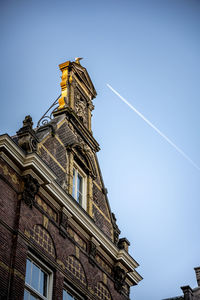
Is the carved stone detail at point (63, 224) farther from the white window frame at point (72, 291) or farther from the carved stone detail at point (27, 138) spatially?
the carved stone detail at point (27, 138)

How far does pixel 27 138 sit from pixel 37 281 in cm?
501

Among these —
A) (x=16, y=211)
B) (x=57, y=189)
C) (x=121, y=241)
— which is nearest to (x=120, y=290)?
(x=121, y=241)

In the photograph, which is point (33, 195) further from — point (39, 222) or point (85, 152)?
point (85, 152)

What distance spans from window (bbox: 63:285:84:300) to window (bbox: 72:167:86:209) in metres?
4.16

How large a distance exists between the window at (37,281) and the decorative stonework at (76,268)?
4.39 ft

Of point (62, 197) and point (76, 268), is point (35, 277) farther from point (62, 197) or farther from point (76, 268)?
point (62, 197)

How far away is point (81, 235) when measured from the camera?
20281 millimetres

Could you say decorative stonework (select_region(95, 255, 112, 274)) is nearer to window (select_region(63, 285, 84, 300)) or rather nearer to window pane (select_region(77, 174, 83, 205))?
window pane (select_region(77, 174, 83, 205))

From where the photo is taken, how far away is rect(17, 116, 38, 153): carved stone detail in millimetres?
18797

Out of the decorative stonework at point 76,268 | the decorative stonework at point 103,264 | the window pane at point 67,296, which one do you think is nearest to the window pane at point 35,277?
the window pane at point 67,296

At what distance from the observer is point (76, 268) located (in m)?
19.2

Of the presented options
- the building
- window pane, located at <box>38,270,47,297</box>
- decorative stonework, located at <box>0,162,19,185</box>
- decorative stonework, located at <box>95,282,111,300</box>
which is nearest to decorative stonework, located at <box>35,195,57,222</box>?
decorative stonework, located at <box>0,162,19,185</box>

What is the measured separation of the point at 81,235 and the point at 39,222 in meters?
2.87

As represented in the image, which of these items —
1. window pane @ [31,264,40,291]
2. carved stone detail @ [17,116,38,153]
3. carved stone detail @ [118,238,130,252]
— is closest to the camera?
window pane @ [31,264,40,291]
